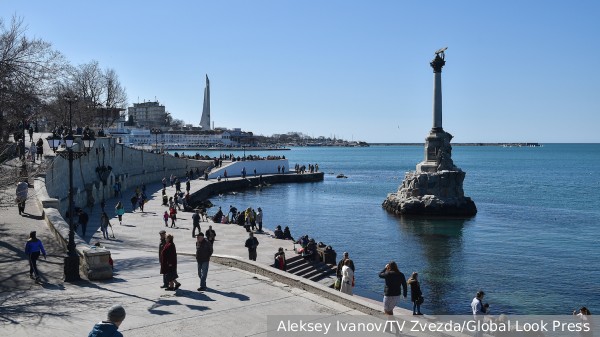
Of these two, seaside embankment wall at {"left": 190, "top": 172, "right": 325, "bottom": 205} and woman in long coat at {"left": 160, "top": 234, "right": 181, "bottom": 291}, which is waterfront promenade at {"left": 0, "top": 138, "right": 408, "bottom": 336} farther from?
seaside embankment wall at {"left": 190, "top": 172, "right": 325, "bottom": 205}

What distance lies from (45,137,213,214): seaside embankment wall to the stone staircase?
7.70 metres

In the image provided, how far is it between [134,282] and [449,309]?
10460mm

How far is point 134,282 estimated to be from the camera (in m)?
12.1

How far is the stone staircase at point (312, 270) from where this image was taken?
1857 centimetres

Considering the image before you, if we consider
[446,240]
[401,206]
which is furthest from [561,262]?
[401,206]

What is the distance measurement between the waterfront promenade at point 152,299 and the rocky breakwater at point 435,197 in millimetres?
30354

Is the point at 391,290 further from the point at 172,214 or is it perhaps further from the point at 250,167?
the point at 250,167

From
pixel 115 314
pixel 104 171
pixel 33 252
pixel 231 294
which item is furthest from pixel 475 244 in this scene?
pixel 115 314

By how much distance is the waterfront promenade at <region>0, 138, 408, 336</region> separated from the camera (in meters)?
9.14

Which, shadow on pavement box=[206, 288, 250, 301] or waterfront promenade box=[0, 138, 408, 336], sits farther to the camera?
shadow on pavement box=[206, 288, 250, 301]

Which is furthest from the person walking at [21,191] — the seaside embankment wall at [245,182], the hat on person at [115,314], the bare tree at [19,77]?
the seaside embankment wall at [245,182]

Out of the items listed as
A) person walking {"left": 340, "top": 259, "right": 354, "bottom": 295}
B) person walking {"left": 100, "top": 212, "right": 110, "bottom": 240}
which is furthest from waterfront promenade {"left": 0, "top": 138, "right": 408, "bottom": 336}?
person walking {"left": 100, "top": 212, "right": 110, "bottom": 240}

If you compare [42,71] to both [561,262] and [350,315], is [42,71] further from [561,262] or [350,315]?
[561,262]

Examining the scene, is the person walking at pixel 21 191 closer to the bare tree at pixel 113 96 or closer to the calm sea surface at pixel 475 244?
the calm sea surface at pixel 475 244
